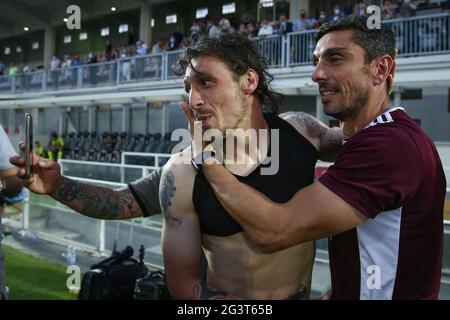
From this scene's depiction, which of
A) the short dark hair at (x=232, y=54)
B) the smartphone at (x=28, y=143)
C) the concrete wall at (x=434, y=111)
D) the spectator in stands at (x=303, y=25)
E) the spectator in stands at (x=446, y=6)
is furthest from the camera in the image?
the spectator in stands at (x=303, y=25)

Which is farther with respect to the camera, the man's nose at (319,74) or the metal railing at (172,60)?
the metal railing at (172,60)

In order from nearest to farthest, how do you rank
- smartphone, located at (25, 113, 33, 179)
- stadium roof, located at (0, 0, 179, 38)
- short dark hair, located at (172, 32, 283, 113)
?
smartphone, located at (25, 113, 33, 179), short dark hair, located at (172, 32, 283, 113), stadium roof, located at (0, 0, 179, 38)

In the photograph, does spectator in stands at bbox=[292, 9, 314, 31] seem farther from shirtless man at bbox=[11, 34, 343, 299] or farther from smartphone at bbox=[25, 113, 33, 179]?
smartphone at bbox=[25, 113, 33, 179]

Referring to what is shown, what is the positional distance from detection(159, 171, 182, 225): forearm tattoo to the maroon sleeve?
62 centimetres

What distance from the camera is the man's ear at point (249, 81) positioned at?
1.87 metres

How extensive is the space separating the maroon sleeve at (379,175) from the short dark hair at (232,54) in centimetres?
66

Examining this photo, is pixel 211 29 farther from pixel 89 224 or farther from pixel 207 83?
pixel 207 83

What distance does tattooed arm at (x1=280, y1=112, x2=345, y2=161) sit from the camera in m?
2.00

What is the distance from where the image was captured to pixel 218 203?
1657 mm

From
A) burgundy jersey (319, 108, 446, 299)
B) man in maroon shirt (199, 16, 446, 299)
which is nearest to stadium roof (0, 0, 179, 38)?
man in maroon shirt (199, 16, 446, 299)

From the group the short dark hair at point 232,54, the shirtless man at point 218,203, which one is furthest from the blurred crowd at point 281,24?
the shirtless man at point 218,203

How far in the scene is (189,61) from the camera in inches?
72.3

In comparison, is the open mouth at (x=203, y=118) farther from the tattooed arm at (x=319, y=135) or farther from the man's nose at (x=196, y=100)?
the tattooed arm at (x=319, y=135)

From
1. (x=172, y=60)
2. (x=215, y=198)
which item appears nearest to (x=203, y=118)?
(x=215, y=198)
